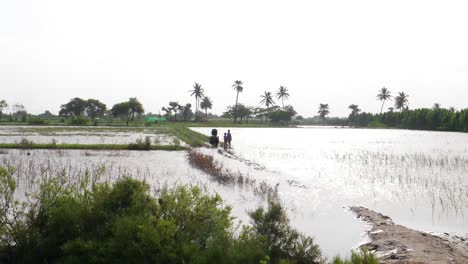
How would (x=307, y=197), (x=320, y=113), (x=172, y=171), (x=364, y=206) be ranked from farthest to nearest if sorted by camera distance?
1. (x=320, y=113)
2. (x=172, y=171)
3. (x=307, y=197)
4. (x=364, y=206)

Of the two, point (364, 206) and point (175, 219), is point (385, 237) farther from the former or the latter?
point (175, 219)

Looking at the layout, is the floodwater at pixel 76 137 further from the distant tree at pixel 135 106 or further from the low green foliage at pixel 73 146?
the distant tree at pixel 135 106

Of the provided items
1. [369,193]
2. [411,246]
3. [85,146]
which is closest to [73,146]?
[85,146]

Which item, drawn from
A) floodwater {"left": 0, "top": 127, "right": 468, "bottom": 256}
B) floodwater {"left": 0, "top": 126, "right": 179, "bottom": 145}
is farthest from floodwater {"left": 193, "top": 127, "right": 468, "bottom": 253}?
floodwater {"left": 0, "top": 126, "right": 179, "bottom": 145}

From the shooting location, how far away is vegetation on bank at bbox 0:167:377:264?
4852 millimetres

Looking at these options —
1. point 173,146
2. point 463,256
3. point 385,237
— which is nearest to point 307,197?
point 385,237

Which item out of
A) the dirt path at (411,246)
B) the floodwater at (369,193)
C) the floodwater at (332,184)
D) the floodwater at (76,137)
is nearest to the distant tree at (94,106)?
the floodwater at (76,137)

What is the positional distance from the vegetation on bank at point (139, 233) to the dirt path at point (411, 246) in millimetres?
1663

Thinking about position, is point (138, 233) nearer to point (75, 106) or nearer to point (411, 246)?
point (411, 246)

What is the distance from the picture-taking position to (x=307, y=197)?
1257 centimetres

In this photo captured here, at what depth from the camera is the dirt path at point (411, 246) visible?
21.5 feet

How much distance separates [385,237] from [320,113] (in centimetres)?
13835

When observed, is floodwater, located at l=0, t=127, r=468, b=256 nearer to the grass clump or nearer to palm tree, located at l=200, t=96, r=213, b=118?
the grass clump

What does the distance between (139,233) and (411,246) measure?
17.2ft
